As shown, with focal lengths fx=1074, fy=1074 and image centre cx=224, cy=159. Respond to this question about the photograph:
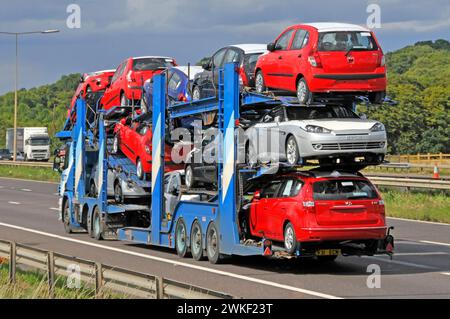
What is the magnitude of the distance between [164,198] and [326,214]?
562 cm

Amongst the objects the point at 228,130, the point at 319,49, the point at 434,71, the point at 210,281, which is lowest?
the point at 210,281

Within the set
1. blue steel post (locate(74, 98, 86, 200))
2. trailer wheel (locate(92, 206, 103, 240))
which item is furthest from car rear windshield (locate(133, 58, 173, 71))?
trailer wheel (locate(92, 206, 103, 240))

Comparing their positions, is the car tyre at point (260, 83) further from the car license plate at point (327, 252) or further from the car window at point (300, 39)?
the car license plate at point (327, 252)

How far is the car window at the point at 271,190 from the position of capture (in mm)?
17897

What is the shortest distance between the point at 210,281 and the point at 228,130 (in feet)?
9.38

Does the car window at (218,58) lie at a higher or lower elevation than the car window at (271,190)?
higher

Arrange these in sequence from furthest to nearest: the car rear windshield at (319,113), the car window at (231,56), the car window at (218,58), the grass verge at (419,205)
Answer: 1. the grass verge at (419,205)
2. the car window at (218,58)
3. the car window at (231,56)
4. the car rear windshield at (319,113)

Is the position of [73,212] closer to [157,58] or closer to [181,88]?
[157,58]

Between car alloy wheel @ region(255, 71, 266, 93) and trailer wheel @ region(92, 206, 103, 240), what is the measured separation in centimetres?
808

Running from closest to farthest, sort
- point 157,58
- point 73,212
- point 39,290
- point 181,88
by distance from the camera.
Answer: point 39,290 < point 181,88 < point 157,58 < point 73,212

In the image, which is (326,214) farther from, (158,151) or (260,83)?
(158,151)

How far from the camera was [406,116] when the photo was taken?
91.4 meters

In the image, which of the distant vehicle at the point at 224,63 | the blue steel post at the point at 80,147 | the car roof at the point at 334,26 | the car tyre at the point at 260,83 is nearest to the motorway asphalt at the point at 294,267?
the blue steel post at the point at 80,147
